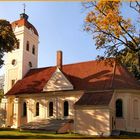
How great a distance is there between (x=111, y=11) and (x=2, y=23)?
1385 cm

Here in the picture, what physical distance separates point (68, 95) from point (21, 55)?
12995 mm

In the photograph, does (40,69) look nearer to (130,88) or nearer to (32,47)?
(32,47)

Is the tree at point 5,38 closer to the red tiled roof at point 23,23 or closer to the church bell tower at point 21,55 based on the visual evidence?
→ the church bell tower at point 21,55

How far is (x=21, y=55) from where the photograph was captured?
47.7 metres

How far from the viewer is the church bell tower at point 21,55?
47594 millimetres

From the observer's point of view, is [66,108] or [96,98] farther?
[66,108]

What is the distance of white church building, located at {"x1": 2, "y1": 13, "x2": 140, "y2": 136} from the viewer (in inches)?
1329

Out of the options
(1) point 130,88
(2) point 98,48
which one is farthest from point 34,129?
(2) point 98,48

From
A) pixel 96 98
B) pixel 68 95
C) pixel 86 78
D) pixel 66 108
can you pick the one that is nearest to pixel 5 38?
pixel 68 95

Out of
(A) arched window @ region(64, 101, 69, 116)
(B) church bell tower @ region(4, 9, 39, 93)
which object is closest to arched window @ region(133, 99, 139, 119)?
(A) arched window @ region(64, 101, 69, 116)

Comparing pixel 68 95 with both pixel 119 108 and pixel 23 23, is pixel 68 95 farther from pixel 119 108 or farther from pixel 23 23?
pixel 23 23

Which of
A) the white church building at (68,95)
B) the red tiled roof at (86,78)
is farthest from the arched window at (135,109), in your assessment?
the red tiled roof at (86,78)

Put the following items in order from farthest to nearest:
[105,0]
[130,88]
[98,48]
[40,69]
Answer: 1. [40,69]
2. [130,88]
3. [98,48]
4. [105,0]

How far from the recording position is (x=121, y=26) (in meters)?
24.0
